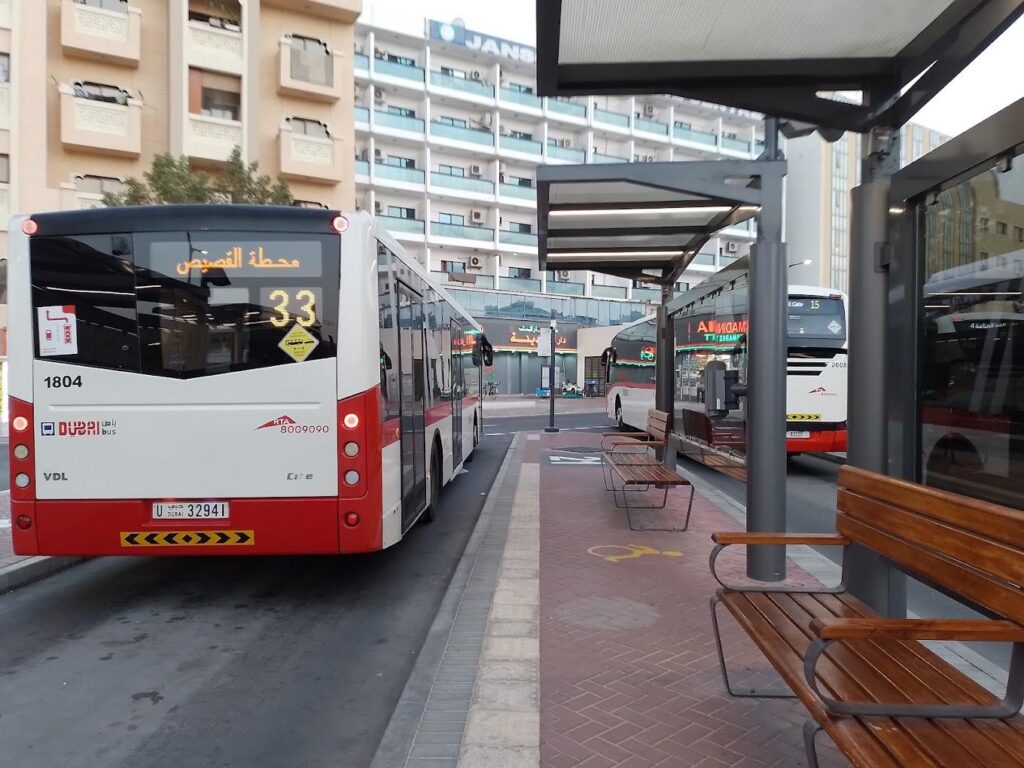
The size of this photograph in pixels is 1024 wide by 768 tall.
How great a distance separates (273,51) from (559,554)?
27.1m

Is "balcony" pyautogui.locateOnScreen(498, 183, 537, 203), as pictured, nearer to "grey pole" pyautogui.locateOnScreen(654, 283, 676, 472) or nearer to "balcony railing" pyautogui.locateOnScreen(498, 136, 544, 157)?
"balcony railing" pyautogui.locateOnScreen(498, 136, 544, 157)

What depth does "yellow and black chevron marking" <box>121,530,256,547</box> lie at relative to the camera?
5.02 m

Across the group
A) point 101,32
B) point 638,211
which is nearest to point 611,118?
point 101,32

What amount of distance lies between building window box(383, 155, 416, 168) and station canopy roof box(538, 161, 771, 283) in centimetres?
3539

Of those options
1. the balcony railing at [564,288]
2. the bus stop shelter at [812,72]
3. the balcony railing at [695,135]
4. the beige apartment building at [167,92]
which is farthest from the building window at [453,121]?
the bus stop shelter at [812,72]

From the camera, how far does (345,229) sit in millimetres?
5137

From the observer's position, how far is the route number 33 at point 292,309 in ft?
16.8

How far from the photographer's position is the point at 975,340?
345 centimetres

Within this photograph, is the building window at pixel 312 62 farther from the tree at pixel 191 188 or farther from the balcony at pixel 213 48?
the tree at pixel 191 188

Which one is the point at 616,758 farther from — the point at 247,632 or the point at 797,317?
the point at 797,317

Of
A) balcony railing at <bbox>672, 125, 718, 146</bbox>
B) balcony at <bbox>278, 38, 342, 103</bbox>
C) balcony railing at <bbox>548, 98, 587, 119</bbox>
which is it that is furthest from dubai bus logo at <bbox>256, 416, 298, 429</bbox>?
balcony railing at <bbox>672, 125, 718, 146</bbox>

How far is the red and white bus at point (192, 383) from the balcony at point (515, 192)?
138ft

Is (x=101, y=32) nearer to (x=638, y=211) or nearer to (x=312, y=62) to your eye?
(x=312, y=62)

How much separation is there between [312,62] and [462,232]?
17.7 meters
